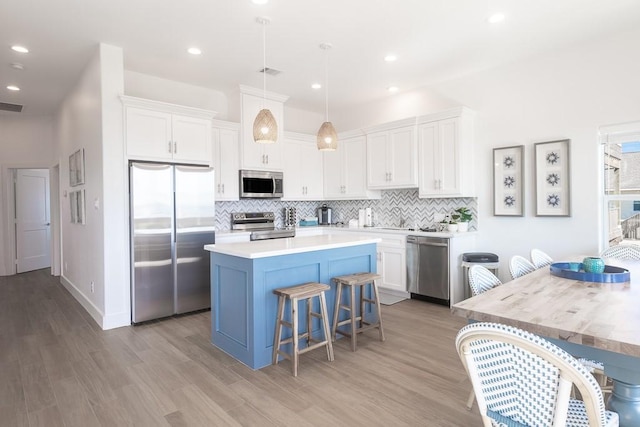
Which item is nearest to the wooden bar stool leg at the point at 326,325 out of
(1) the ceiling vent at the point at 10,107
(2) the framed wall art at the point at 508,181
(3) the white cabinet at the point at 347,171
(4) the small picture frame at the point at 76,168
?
(2) the framed wall art at the point at 508,181

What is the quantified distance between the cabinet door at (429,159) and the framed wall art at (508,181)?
2.28 feet

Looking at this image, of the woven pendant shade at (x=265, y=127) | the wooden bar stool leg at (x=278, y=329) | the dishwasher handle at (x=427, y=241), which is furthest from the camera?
the dishwasher handle at (x=427, y=241)

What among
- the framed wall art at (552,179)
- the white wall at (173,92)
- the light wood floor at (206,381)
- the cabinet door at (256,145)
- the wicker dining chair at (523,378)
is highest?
the white wall at (173,92)

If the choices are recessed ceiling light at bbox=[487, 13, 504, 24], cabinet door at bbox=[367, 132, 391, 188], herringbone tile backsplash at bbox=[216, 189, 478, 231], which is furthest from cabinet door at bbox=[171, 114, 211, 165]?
recessed ceiling light at bbox=[487, 13, 504, 24]

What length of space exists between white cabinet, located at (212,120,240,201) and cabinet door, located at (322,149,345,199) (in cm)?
174

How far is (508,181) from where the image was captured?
14.6 ft

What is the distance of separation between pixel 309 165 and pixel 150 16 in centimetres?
348

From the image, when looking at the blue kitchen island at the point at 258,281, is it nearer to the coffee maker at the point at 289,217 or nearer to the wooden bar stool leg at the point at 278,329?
the wooden bar stool leg at the point at 278,329

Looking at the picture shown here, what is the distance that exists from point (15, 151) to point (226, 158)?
177 inches

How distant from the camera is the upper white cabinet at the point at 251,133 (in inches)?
205

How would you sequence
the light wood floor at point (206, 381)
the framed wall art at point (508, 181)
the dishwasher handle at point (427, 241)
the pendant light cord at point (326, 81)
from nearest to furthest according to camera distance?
the light wood floor at point (206, 381) < the pendant light cord at point (326, 81) < the framed wall art at point (508, 181) < the dishwasher handle at point (427, 241)

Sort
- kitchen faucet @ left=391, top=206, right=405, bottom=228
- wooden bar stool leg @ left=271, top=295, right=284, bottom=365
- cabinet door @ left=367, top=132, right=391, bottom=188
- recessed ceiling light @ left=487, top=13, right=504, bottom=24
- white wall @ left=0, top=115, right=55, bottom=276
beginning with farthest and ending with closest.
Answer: white wall @ left=0, top=115, right=55, bottom=276, kitchen faucet @ left=391, top=206, right=405, bottom=228, cabinet door @ left=367, top=132, right=391, bottom=188, recessed ceiling light @ left=487, top=13, right=504, bottom=24, wooden bar stool leg @ left=271, top=295, right=284, bottom=365

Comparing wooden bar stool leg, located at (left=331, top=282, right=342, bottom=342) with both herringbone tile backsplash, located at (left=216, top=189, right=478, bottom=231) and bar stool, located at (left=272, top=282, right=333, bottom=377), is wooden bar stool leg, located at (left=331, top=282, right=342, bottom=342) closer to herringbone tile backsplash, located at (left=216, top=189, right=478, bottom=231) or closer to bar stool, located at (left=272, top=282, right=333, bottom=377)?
bar stool, located at (left=272, top=282, right=333, bottom=377)

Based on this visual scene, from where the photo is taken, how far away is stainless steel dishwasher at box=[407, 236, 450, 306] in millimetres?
4508
